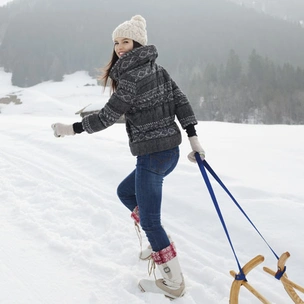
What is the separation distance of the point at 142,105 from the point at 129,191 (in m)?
0.77

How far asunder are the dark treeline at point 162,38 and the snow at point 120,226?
6137cm

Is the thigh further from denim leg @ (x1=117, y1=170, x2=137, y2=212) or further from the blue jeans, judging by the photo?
denim leg @ (x1=117, y1=170, x2=137, y2=212)

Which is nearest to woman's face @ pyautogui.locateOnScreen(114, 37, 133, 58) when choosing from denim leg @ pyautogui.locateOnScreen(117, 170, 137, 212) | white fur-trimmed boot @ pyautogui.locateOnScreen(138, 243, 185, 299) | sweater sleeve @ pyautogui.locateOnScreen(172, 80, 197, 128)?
sweater sleeve @ pyautogui.locateOnScreen(172, 80, 197, 128)

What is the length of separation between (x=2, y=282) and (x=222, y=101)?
5963 centimetres

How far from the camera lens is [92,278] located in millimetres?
2367

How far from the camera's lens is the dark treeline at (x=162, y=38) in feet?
288

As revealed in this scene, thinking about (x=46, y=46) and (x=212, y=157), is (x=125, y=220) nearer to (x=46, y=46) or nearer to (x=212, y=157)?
(x=212, y=157)

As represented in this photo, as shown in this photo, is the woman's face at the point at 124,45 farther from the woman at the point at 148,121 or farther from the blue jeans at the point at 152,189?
the blue jeans at the point at 152,189

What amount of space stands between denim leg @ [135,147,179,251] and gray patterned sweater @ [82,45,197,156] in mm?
67

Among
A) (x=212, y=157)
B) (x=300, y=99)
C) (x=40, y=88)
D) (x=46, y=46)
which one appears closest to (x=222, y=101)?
(x=300, y=99)

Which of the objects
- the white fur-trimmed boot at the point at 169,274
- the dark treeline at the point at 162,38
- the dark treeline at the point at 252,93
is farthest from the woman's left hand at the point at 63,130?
the dark treeline at the point at 162,38

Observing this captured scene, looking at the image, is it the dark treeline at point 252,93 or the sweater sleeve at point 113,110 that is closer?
the sweater sleeve at point 113,110

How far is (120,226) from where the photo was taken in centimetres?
323

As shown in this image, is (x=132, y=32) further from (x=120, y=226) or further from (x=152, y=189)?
(x=120, y=226)
